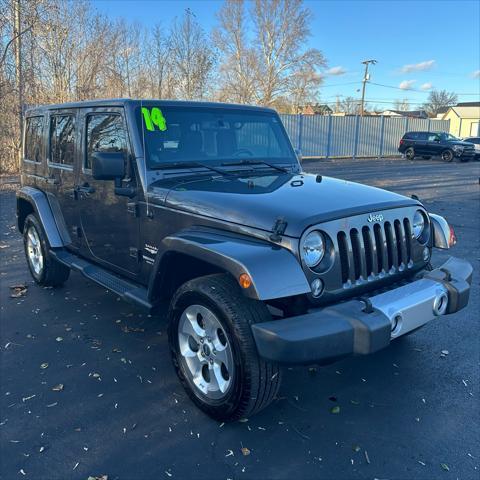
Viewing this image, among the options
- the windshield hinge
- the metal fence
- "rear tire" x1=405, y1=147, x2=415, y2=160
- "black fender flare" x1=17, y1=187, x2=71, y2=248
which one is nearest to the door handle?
"black fender flare" x1=17, y1=187, x2=71, y2=248

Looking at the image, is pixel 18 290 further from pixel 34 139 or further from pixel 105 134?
pixel 105 134

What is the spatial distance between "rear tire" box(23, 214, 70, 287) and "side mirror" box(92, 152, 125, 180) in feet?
6.32

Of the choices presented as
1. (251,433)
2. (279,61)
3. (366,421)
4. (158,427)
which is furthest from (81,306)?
(279,61)

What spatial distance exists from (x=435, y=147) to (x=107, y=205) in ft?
93.1

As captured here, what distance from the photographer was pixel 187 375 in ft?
10.6

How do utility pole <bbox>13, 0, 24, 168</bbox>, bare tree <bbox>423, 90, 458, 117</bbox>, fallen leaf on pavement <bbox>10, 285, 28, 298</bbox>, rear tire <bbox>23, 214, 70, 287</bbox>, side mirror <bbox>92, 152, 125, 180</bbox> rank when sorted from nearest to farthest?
side mirror <bbox>92, 152, 125, 180</bbox>
rear tire <bbox>23, 214, 70, 287</bbox>
fallen leaf on pavement <bbox>10, 285, 28, 298</bbox>
utility pole <bbox>13, 0, 24, 168</bbox>
bare tree <bbox>423, 90, 458, 117</bbox>

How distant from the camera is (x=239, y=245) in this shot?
9.16 feet

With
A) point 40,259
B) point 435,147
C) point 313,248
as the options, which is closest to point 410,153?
point 435,147

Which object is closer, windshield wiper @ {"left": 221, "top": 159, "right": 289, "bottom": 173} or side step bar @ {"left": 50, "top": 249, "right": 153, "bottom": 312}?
side step bar @ {"left": 50, "top": 249, "right": 153, "bottom": 312}

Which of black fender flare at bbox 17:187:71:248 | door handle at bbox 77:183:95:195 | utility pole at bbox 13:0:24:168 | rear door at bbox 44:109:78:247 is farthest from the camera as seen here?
utility pole at bbox 13:0:24:168

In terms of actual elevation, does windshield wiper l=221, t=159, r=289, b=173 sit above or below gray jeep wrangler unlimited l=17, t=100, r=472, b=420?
above

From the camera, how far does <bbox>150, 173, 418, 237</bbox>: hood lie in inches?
113

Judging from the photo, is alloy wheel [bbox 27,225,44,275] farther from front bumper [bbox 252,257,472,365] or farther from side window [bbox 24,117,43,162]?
front bumper [bbox 252,257,472,365]

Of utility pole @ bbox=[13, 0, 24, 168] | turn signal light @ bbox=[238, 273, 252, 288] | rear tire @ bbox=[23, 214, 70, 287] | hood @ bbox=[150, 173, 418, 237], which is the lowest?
rear tire @ bbox=[23, 214, 70, 287]
